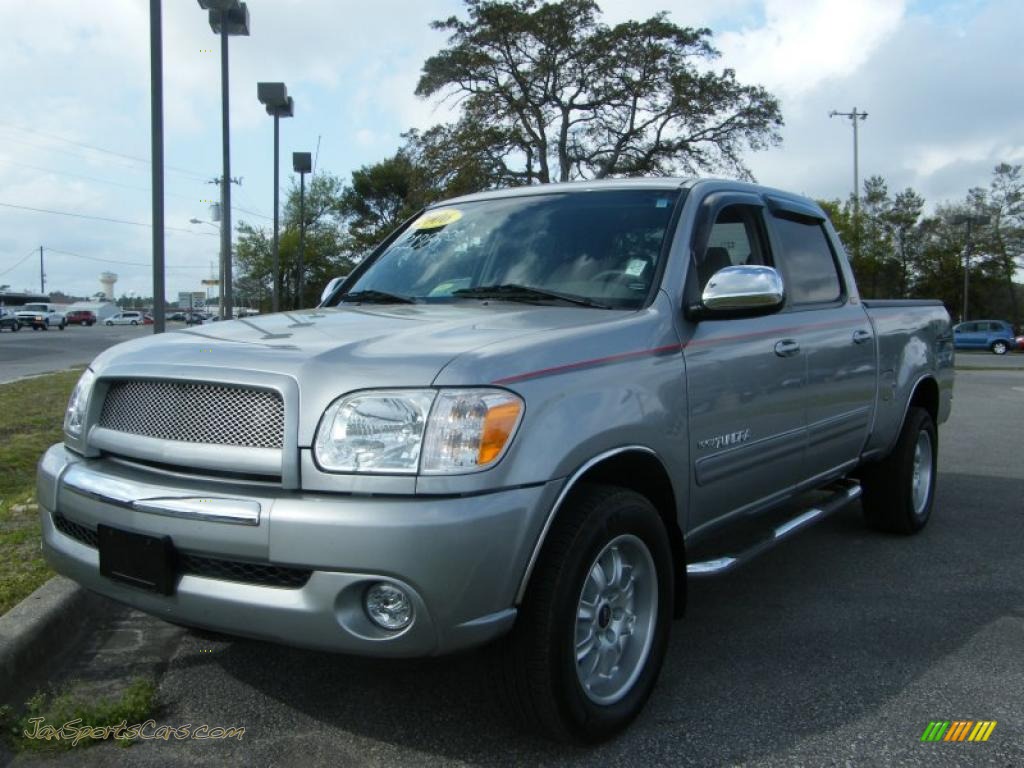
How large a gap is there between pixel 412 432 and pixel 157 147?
652 centimetres

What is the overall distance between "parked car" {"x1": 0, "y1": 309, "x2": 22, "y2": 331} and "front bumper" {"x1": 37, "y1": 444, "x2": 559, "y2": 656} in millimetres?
52060

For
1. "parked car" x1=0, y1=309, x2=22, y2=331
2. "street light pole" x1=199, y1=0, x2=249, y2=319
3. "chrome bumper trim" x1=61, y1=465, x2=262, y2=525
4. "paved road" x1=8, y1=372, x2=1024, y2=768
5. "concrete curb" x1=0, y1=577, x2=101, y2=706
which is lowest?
"paved road" x1=8, y1=372, x2=1024, y2=768

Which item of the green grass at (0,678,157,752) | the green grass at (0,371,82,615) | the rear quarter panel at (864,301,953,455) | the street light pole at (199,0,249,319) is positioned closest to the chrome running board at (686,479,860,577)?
the rear quarter panel at (864,301,953,455)

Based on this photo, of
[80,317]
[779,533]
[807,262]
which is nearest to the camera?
[779,533]

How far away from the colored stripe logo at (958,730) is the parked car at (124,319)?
86683 mm

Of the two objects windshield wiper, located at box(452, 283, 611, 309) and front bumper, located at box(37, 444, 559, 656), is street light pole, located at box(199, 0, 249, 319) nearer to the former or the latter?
windshield wiper, located at box(452, 283, 611, 309)

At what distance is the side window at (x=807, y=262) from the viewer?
431 centimetres

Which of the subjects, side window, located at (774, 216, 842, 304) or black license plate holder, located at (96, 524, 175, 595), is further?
side window, located at (774, 216, 842, 304)

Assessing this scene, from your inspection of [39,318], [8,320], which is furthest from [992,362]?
[39,318]

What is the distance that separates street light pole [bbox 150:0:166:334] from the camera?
25.0ft

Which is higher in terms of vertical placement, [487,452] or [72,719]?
[487,452]

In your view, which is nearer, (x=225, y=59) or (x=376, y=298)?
(x=376, y=298)

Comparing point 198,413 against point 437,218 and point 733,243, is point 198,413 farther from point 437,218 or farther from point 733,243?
point 733,243

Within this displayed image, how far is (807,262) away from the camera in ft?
14.9
